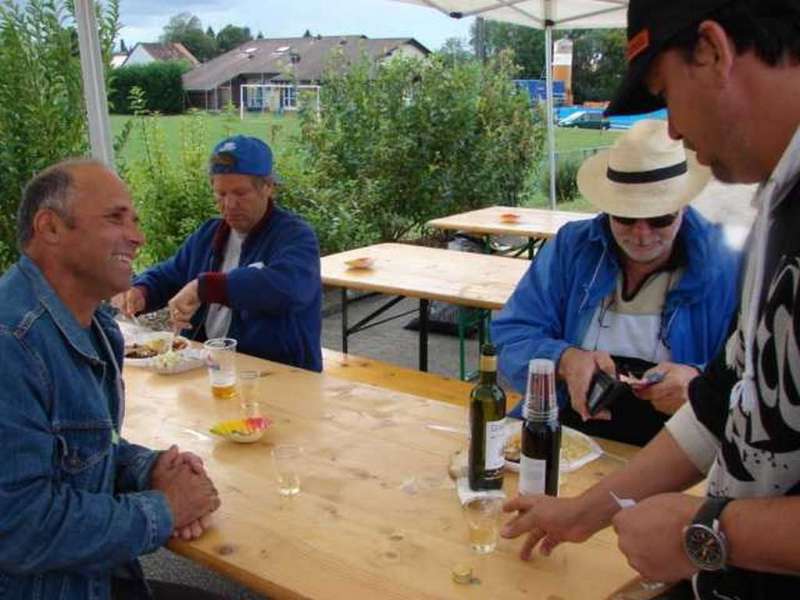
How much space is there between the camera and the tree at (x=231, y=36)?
7273 mm

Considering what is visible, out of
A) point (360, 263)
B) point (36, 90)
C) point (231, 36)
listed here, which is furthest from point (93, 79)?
point (231, 36)

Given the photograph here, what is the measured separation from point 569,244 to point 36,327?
5.33 feet

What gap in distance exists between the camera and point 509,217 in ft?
21.0

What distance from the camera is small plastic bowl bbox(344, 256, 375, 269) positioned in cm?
473

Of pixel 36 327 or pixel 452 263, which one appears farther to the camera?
pixel 452 263

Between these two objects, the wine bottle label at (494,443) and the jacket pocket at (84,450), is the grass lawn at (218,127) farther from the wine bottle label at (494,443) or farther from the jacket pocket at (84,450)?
the wine bottle label at (494,443)

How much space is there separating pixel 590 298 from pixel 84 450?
153 cm

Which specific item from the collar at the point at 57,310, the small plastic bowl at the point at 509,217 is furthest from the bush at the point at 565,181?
the collar at the point at 57,310

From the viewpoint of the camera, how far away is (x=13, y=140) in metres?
4.72

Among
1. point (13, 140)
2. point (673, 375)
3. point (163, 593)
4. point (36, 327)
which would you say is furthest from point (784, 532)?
point (13, 140)

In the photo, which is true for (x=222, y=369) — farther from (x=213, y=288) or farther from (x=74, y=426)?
(x=74, y=426)

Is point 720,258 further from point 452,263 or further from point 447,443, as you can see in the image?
point 452,263

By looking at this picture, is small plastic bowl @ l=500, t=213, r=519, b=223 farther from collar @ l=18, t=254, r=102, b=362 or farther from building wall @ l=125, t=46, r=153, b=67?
collar @ l=18, t=254, r=102, b=362

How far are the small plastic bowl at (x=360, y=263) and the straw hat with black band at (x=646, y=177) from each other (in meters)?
2.29
